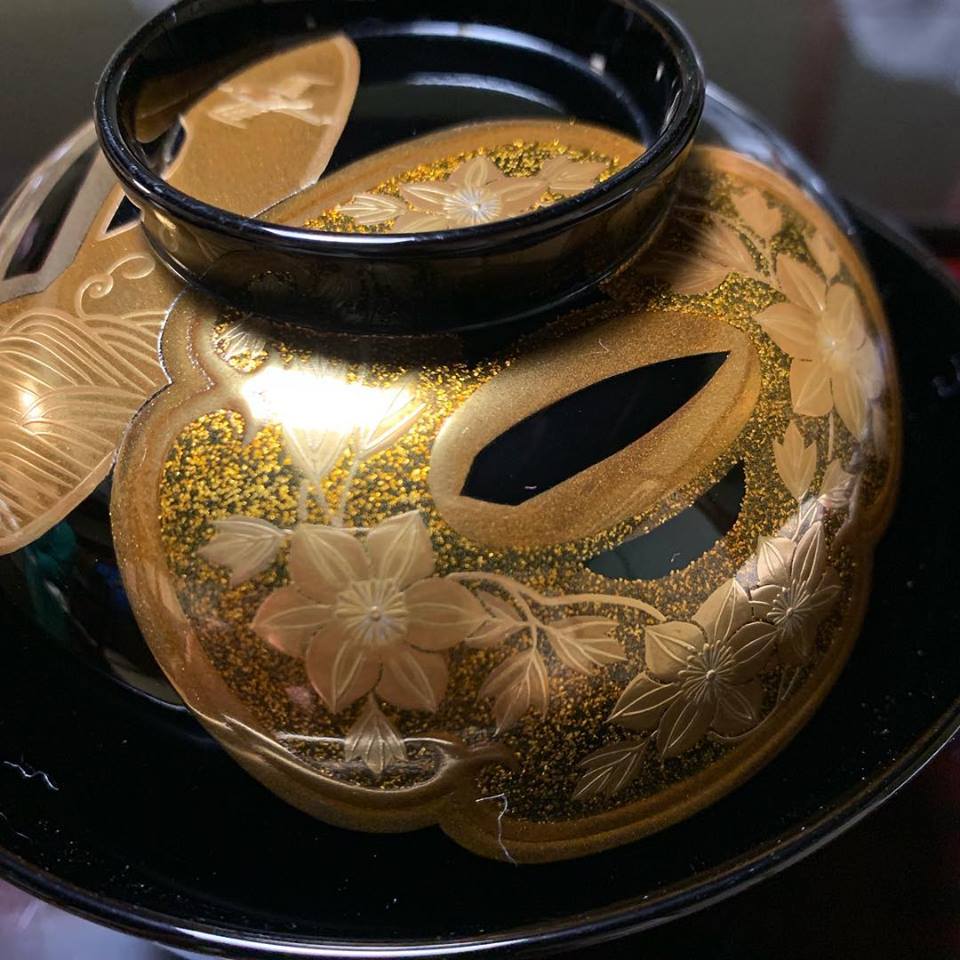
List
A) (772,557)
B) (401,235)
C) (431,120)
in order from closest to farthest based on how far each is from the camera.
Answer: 1. (401,235)
2. (772,557)
3. (431,120)

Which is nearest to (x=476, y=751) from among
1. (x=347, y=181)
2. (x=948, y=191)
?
(x=347, y=181)

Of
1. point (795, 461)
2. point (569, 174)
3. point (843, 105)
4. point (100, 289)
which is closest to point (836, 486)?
point (795, 461)

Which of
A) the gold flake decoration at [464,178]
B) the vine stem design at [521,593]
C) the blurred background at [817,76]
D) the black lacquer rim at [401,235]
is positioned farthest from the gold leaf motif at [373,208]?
the blurred background at [817,76]

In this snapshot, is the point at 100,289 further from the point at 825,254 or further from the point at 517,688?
the point at 825,254

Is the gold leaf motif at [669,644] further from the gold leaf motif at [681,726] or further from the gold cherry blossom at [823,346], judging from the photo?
the gold cherry blossom at [823,346]

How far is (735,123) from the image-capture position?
760 mm

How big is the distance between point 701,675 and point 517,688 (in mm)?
110

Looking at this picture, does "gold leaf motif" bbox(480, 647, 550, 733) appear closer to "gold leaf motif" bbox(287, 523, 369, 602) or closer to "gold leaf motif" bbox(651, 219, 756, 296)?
"gold leaf motif" bbox(287, 523, 369, 602)

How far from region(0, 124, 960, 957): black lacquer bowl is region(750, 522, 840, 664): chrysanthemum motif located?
66 mm

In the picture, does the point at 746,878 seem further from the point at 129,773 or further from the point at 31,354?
the point at 31,354

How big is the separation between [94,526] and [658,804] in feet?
1.18

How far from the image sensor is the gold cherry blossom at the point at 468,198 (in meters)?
0.60

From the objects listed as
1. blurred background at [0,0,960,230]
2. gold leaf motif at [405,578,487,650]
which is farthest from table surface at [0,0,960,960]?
gold leaf motif at [405,578,487,650]

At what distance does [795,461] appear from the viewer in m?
0.61
